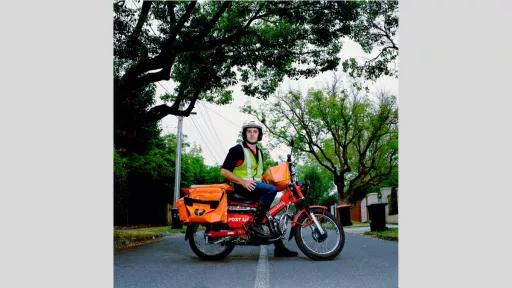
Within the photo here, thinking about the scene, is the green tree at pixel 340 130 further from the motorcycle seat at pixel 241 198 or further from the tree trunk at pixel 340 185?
the motorcycle seat at pixel 241 198

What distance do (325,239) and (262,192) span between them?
56cm

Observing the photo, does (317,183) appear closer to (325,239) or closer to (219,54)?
(325,239)

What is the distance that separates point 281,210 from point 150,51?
5.03ft

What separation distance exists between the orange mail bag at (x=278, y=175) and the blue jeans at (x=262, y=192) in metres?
0.03

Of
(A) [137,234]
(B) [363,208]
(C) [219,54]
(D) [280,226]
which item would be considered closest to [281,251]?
(D) [280,226]

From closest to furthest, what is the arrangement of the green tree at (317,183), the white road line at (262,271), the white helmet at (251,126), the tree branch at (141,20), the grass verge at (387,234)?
the white road line at (262,271) < the grass verge at (387,234) < the white helmet at (251,126) < the green tree at (317,183) < the tree branch at (141,20)

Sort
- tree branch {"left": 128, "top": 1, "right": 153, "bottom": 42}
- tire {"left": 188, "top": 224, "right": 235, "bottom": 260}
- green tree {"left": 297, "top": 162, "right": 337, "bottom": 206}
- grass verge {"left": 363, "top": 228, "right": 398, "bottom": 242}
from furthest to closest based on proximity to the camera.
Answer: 1. tree branch {"left": 128, "top": 1, "right": 153, "bottom": 42}
2. tire {"left": 188, "top": 224, "right": 235, "bottom": 260}
3. green tree {"left": 297, "top": 162, "right": 337, "bottom": 206}
4. grass verge {"left": 363, "top": 228, "right": 398, "bottom": 242}

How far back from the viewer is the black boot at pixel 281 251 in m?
4.13

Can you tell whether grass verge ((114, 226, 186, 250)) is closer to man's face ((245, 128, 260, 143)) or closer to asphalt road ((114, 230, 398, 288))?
asphalt road ((114, 230, 398, 288))

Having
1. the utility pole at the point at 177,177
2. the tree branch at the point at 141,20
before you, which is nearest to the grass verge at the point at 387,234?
the utility pole at the point at 177,177

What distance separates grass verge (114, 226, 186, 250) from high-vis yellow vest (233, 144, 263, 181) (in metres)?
0.66

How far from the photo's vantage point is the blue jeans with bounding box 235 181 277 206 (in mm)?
4109

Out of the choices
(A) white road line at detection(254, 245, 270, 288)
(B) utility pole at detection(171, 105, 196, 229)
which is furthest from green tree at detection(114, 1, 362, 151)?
(A) white road line at detection(254, 245, 270, 288)

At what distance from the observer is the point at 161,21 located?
4.63 meters
